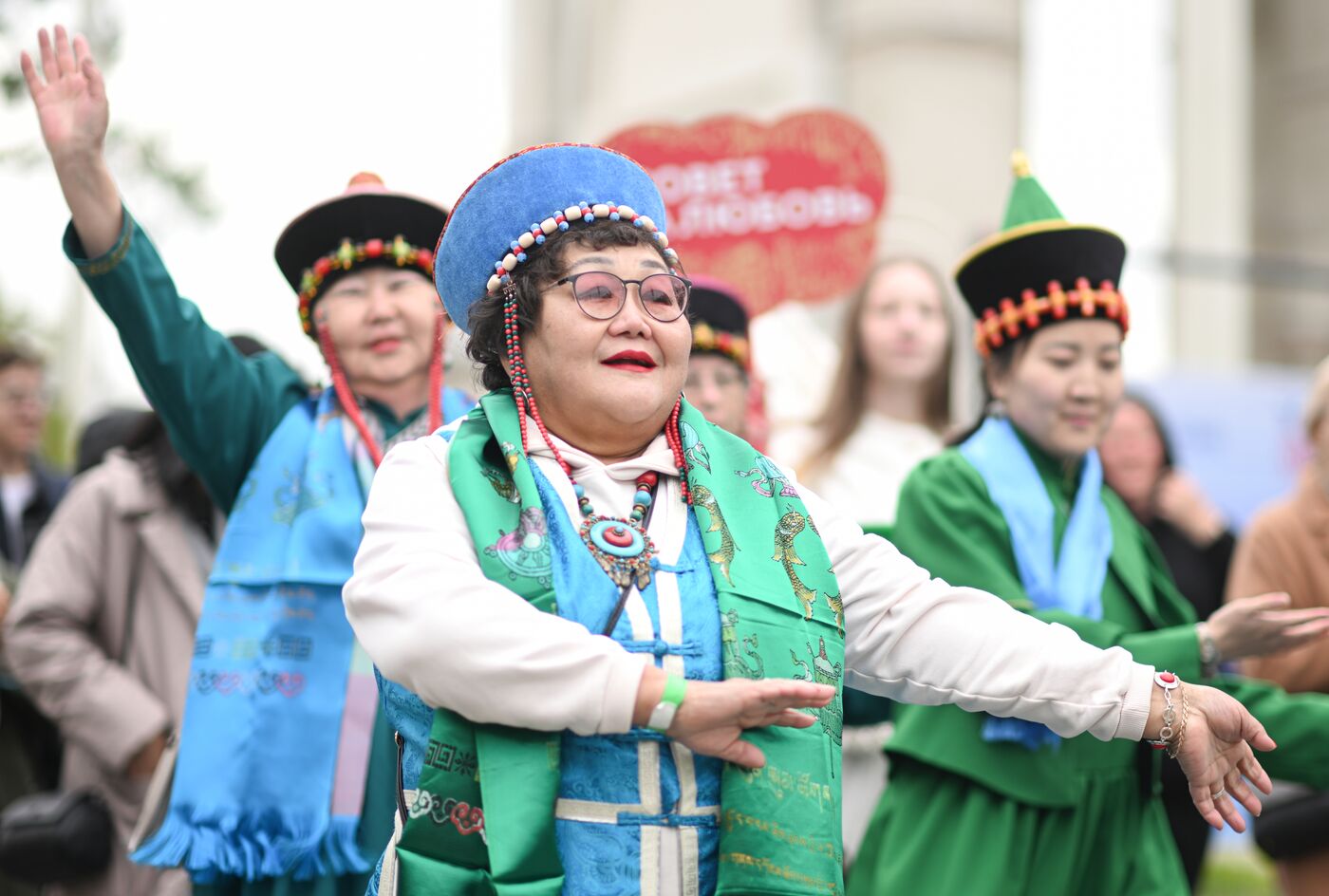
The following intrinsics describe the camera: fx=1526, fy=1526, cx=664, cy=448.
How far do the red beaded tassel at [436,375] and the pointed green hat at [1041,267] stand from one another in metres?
1.32

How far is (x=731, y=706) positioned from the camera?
2018 millimetres

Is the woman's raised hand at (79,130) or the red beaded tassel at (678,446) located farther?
the woman's raised hand at (79,130)

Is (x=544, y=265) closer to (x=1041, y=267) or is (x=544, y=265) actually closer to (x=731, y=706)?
(x=731, y=706)

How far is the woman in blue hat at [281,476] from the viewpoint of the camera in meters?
3.22

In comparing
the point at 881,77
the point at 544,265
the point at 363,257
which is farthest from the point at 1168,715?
the point at 881,77

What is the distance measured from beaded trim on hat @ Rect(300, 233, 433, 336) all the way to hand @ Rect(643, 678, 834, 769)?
1.90 metres

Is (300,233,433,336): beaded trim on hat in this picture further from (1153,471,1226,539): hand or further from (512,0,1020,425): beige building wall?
(512,0,1020,425): beige building wall

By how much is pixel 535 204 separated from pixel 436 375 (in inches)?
51.0

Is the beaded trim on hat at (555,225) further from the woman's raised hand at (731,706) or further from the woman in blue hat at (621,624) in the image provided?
the woman's raised hand at (731,706)

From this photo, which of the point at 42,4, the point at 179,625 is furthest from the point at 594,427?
the point at 42,4

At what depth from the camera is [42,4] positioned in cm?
637

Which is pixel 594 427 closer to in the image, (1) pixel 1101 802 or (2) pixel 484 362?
(2) pixel 484 362

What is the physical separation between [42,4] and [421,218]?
359 cm

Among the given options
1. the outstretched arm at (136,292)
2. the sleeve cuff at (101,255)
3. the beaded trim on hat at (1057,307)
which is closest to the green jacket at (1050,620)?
the beaded trim on hat at (1057,307)
